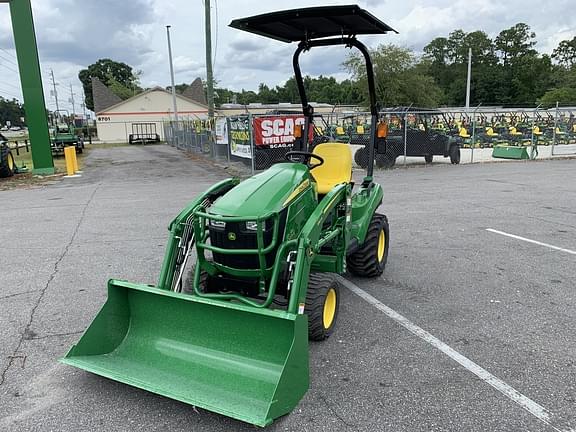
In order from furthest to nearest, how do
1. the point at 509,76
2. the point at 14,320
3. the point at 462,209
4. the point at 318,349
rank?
the point at 509,76 < the point at 462,209 < the point at 14,320 < the point at 318,349

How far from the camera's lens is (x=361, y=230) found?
4.33 meters

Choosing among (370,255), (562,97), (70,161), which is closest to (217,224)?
(370,255)

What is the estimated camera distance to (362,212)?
175 inches

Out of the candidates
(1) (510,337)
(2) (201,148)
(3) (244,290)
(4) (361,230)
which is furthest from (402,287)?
(2) (201,148)

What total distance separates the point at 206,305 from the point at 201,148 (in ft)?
66.2

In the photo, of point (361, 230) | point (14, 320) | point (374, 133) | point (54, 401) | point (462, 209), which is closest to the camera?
point (54, 401)

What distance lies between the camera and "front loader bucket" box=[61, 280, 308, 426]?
2.50m

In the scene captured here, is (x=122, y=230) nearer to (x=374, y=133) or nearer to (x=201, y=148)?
(x=374, y=133)

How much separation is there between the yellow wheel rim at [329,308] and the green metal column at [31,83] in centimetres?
1474

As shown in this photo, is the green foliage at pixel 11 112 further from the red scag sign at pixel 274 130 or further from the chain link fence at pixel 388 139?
the red scag sign at pixel 274 130

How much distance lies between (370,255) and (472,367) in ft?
5.33

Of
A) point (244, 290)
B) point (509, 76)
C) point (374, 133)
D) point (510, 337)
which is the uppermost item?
point (509, 76)

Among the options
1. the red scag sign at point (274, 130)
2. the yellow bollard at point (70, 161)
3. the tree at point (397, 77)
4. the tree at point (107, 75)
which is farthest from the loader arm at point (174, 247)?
the tree at point (107, 75)

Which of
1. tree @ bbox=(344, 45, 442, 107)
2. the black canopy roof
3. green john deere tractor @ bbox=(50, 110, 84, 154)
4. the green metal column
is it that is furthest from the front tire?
tree @ bbox=(344, 45, 442, 107)
